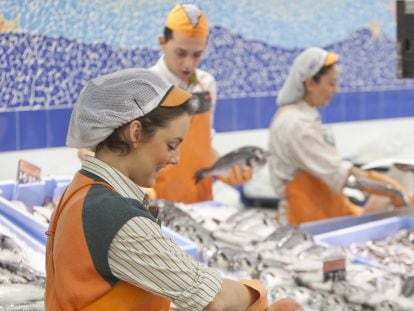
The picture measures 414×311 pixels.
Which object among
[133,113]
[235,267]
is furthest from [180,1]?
[133,113]

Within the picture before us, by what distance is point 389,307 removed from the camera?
7.79ft

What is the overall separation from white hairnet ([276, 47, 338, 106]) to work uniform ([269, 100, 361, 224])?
5cm

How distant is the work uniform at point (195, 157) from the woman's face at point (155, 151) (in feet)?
7.36

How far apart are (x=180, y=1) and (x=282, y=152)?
97 cm

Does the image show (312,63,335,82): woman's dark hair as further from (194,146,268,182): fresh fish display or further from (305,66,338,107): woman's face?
(194,146,268,182): fresh fish display

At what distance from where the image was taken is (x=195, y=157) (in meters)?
4.09

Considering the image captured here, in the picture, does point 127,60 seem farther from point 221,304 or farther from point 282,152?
point 221,304

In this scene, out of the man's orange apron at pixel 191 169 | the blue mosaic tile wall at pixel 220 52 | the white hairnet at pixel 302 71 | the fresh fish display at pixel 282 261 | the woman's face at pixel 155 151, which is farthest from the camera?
the white hairnet at pixel 302 71

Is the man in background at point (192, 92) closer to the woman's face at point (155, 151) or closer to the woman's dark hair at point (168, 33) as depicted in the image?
the woman's dark hair at point (168, 33)

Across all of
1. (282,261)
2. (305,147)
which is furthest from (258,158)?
(282,261)

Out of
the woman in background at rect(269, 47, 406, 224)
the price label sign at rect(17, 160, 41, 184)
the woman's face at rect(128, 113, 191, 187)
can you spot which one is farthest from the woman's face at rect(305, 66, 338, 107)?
the woman's face at rect(128, 113, 191, 187)

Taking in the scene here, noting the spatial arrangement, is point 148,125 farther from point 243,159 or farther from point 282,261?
point 243,159

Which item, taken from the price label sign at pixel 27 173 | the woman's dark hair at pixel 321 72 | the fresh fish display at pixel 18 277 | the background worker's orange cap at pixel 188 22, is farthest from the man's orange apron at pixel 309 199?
the fresh fish display at pixel 18 277

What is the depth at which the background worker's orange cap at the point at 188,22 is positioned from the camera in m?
3.69
